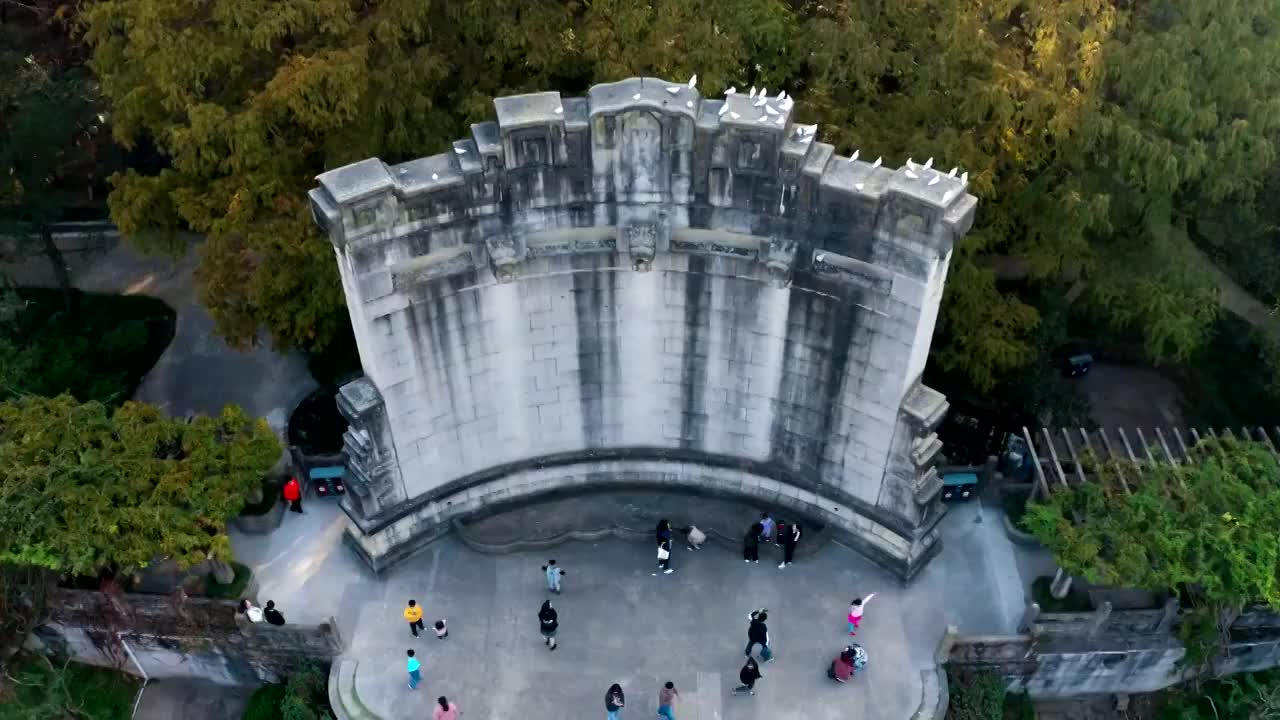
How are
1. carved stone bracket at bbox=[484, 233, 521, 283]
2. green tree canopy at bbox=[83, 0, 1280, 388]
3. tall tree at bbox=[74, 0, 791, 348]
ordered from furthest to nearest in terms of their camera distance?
1. tall tree at bbox=[74, 0, 791, 348]
2. green tree canopy at bbox=[83, 0, 1280, 388]
3. carved stone bracket at bbox=[484, 233, 521, 283]

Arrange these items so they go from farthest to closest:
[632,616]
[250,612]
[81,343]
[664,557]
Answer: [81,343] → [664,557] → [632,616] → [250,612]

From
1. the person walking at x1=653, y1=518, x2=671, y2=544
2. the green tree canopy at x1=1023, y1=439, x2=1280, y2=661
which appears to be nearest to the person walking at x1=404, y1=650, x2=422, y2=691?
the person walking at x1=653, y1=518, x2=671, y2=544

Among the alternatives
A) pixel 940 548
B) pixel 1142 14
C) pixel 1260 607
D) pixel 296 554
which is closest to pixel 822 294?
pixel 940 548

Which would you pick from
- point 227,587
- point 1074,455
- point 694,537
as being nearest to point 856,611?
point 694,537

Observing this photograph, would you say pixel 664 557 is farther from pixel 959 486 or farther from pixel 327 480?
pixel 327 480

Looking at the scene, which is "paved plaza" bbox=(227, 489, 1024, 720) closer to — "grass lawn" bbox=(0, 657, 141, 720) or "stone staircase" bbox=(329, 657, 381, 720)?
"stone staircase" bbox=(329, 657, 381, 720)
